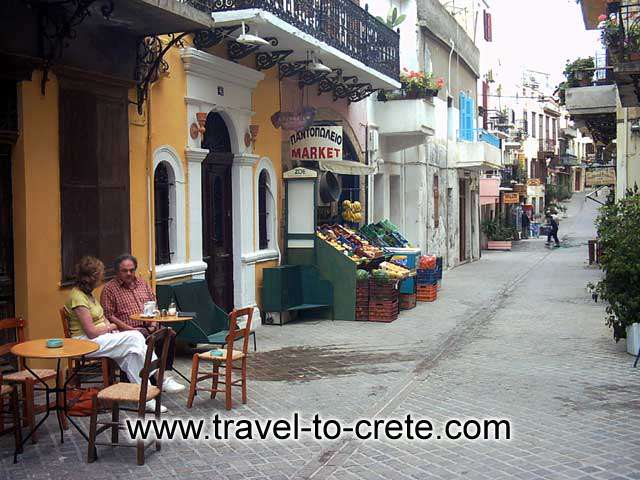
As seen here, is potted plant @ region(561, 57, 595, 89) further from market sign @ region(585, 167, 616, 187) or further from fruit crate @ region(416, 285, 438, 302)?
fruit crate @ region(416, 285, 438, 302)

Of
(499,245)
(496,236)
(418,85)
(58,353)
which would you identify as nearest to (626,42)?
(418,85)

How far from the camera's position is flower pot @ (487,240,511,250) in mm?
34094

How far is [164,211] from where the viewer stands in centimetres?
1023

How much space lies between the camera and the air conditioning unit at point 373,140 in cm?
1741

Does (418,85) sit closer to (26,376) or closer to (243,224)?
(243,224)

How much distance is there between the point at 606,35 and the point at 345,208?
596 centimetres

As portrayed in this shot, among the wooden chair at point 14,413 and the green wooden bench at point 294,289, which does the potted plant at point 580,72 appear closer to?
the green wooden bench at point 294,289

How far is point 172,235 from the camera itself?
10336mm

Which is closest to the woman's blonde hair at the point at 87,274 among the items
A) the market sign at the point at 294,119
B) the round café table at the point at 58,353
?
the round café table at the point at 58,353

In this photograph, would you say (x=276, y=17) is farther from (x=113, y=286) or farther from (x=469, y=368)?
(x=469, y=368)

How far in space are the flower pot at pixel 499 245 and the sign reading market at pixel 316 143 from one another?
2217 cm

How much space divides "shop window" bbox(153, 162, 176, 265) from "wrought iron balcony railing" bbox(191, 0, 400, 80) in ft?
7.34

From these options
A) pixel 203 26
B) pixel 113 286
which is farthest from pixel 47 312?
pixel 203 26

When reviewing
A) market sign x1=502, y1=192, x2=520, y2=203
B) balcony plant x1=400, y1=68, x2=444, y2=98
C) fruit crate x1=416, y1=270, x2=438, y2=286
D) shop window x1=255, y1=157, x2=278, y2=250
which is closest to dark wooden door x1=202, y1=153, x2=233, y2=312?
shop window x1=255, y1=157, x2=278, y2=250
